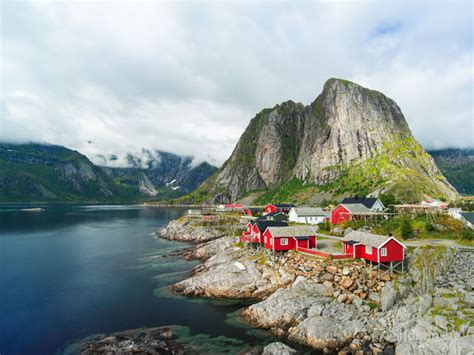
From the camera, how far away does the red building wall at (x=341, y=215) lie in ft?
242

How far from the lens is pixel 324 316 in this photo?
3344cm

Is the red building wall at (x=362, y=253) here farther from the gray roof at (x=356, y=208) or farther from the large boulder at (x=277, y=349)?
the gray roof at (x=356, y=208)

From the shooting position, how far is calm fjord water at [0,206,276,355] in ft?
107

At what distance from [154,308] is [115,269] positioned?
25.8 metres

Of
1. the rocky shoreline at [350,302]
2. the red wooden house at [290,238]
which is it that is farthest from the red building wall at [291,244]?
the rocky shoreline at [350,302]

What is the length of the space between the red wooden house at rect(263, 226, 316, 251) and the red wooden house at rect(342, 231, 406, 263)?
8.02 metres

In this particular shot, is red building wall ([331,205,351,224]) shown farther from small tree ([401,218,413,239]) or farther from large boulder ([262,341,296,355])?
large boulder ([262,341,296,355])

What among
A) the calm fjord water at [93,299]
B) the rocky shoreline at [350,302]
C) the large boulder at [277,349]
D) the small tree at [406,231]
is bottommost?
the calm fjord water at [93,299]

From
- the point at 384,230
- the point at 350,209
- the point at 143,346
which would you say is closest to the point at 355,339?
the point at 143,346

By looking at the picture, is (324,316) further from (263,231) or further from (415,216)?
(415,216)

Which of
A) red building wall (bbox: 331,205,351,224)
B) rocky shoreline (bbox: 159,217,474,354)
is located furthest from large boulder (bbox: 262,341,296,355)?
red building wall (bbox: 331,205,351,224)

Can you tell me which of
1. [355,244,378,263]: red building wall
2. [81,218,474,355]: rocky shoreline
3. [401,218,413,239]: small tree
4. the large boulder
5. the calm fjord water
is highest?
[401,218,413,239]: small tree

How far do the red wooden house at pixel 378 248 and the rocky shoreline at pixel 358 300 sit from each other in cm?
154

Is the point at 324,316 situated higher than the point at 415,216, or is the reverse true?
the point at 415,216
